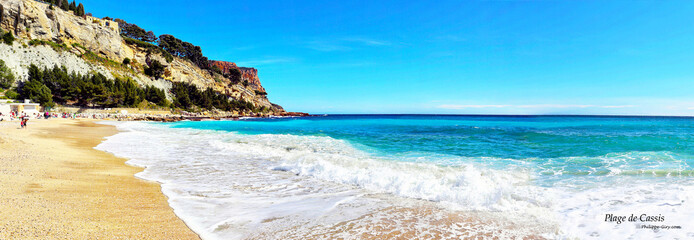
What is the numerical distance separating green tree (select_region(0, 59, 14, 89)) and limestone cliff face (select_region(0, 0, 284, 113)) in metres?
2.85

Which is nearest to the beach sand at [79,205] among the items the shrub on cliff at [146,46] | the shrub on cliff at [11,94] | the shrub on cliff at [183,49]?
the shrub on cliff at [11,94]

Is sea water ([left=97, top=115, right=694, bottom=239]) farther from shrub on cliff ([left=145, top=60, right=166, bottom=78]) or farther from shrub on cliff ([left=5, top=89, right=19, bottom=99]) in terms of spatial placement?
shrub on cliff ([left=145, top=60, right=166, bottom=78])

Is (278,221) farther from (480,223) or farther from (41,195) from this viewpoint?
(41,195)

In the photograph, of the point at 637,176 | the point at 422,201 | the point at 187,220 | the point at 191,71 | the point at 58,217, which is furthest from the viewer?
the point at 191,71

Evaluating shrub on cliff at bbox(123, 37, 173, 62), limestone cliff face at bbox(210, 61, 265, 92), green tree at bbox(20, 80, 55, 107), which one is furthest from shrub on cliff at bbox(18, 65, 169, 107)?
limestone cliff face at bbox(210, 61, 265, 92)

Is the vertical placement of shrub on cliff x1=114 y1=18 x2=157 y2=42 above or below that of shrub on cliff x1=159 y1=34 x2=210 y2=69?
above

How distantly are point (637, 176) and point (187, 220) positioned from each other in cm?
1183

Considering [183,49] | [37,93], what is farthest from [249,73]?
[37,93]

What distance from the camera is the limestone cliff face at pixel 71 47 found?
5266 centimetres

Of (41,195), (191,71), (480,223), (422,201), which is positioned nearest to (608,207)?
(480,223)

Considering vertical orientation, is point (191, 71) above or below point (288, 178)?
above

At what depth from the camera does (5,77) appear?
45219 millimetres

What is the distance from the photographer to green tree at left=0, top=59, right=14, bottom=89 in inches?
1770

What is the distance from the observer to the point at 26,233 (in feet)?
11.2
